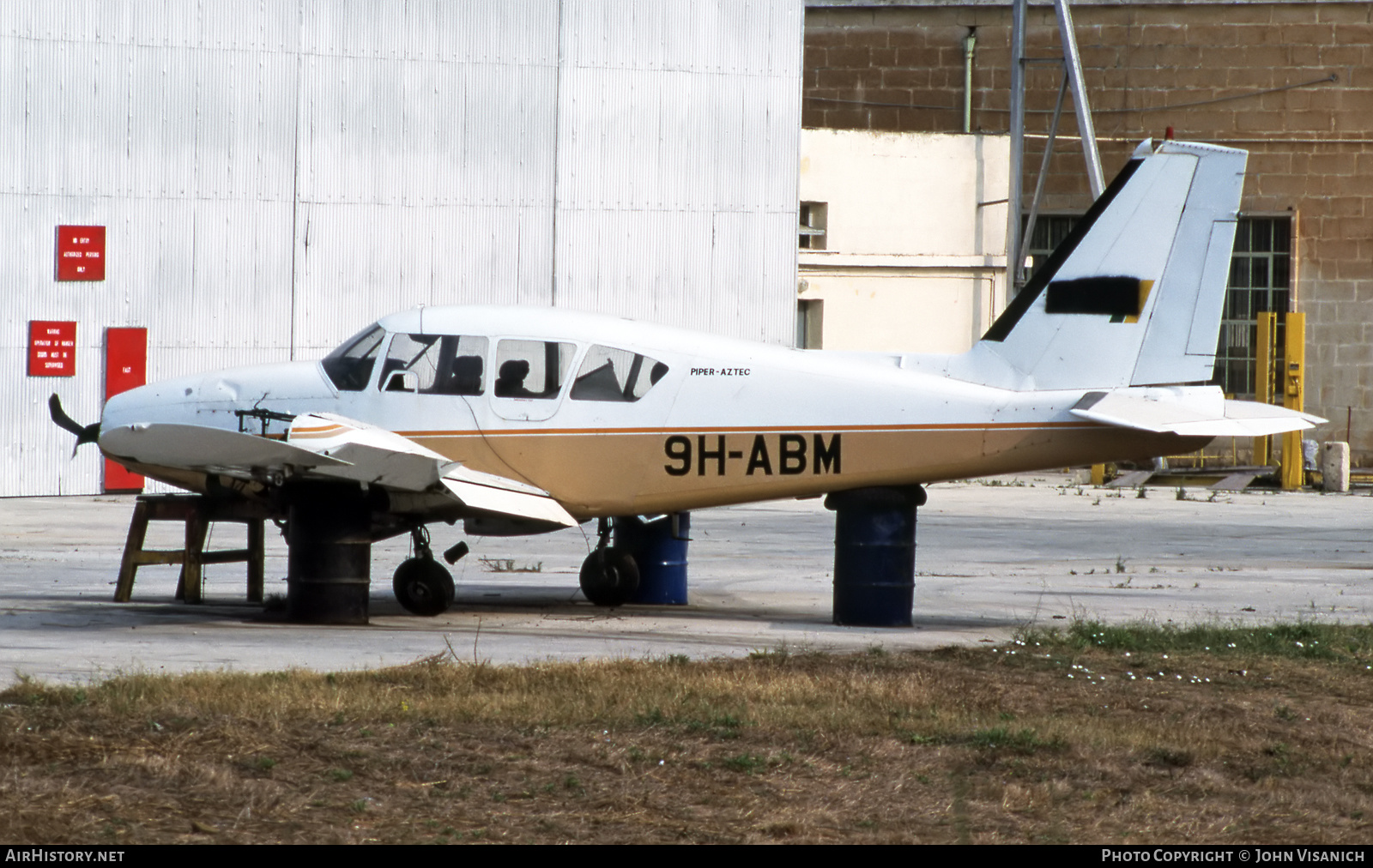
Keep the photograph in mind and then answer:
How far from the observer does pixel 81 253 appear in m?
26.4

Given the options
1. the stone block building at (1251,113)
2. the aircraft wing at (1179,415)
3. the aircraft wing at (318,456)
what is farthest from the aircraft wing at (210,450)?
the stone block building at (1251,113)

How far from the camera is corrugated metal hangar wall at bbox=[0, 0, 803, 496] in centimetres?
2625

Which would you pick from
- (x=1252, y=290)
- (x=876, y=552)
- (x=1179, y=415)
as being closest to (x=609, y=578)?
(x=876, y=552)

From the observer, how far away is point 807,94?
122ft

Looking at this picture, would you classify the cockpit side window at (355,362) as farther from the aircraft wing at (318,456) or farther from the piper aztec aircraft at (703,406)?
the aircraft wing at (318,456)

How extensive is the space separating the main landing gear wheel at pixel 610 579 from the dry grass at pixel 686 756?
3947 mm

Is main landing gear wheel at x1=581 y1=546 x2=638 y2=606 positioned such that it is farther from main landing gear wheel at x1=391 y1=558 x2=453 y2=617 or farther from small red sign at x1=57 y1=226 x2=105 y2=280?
small red sign at x1=57 y1=226 x2=105 y2=280

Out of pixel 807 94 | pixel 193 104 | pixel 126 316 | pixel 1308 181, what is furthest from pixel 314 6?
pixel 1308 181

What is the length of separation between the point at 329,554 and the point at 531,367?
7.11 feet

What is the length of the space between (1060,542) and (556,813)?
14955 millimetres

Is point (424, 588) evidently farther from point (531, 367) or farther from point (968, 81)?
point (968, 81)

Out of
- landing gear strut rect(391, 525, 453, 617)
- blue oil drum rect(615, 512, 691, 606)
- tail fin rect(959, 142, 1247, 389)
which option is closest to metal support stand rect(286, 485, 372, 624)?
landing gear strut rect(391, 525, 453, 617)

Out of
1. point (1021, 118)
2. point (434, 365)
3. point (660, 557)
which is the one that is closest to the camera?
point (434, 365)

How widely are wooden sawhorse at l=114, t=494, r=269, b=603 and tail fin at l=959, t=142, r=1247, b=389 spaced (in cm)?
648
